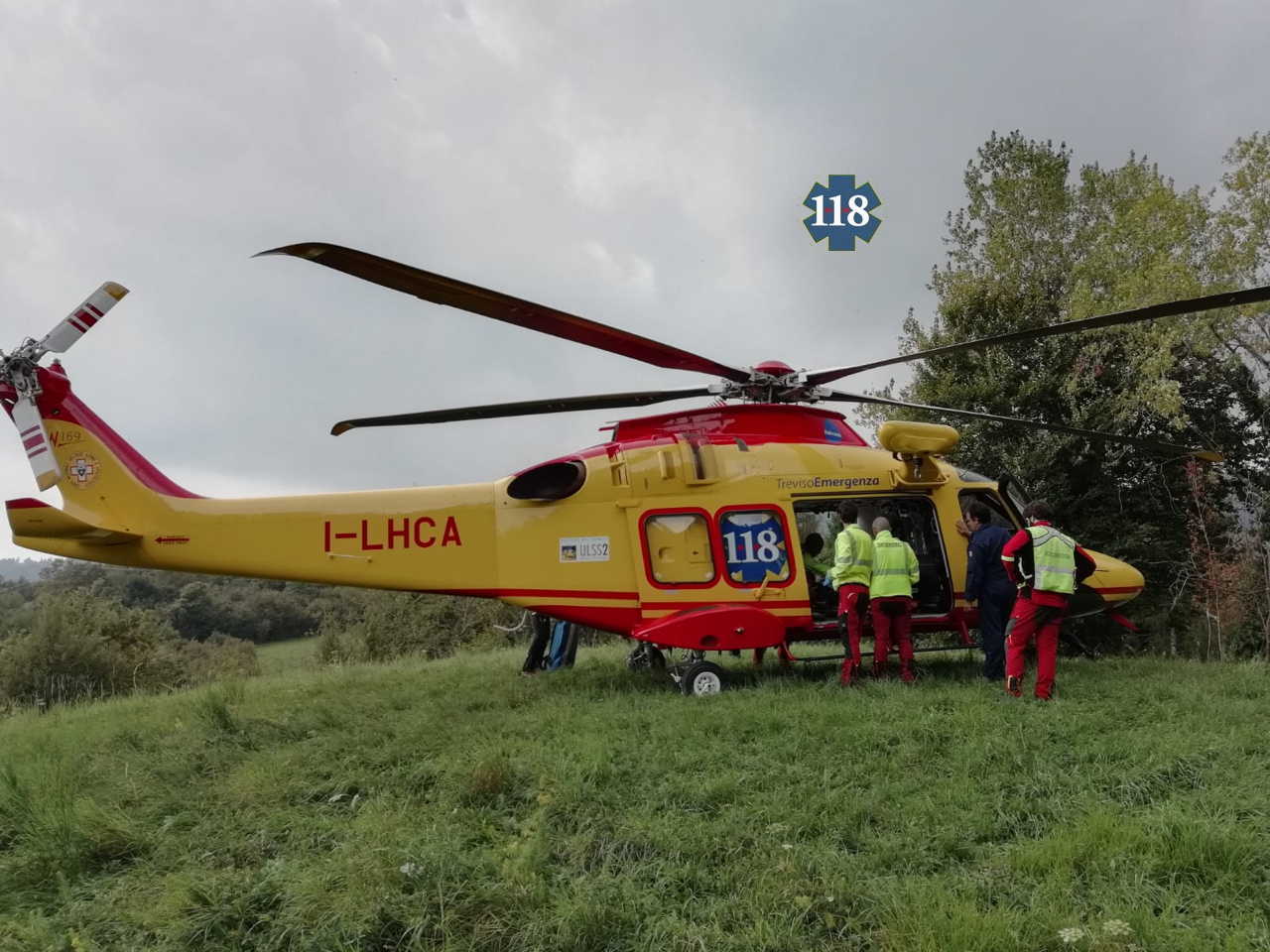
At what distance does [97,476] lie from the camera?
801cm

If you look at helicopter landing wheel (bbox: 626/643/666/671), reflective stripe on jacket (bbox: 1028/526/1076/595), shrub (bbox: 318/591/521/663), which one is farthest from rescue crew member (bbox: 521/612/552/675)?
shrub (bbox: 318/591/521/663)

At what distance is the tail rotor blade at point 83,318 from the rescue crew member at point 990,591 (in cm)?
904

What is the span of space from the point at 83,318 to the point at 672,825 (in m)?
7.30

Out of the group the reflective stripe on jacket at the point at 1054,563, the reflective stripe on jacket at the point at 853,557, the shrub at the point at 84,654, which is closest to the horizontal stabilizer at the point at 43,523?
the reflective stripe on jacket at the point at 853,557

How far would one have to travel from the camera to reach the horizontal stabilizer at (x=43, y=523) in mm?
7496

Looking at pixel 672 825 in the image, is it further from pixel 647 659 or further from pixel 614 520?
pixel 647 659

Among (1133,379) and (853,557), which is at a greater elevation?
(1133,379)

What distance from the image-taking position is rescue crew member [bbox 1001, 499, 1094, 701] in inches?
272

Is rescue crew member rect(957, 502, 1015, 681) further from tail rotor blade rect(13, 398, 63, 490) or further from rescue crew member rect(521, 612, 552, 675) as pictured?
tail rotor blade rect(13, 398, 63, 490)

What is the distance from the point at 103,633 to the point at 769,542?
71.1 feet

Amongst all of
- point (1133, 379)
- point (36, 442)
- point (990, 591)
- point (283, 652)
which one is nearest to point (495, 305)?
point (36, 442)

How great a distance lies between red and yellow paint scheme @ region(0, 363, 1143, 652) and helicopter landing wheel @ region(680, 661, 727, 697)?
0.21 metres

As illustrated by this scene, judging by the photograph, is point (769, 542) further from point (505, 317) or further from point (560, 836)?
point (560, 836)

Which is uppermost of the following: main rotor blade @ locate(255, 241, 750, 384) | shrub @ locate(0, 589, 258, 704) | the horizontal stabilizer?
main rotor blade @ locate(255, 241, 750, 384)
